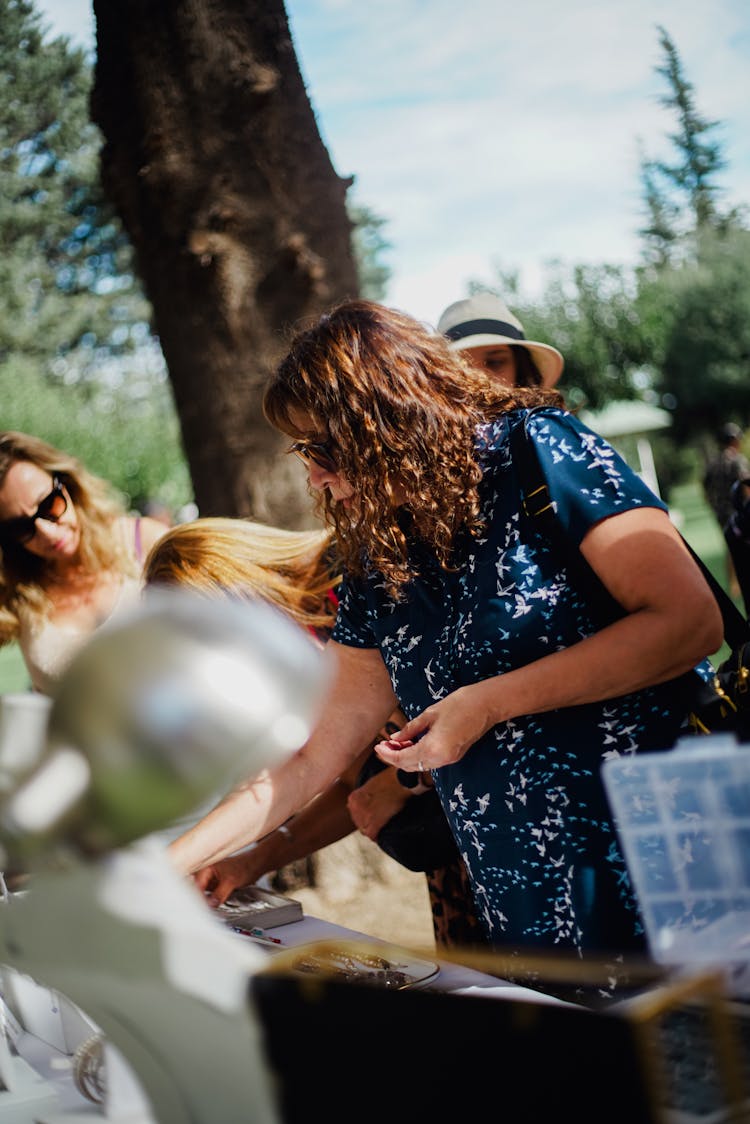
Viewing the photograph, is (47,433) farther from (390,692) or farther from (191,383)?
(390,692)

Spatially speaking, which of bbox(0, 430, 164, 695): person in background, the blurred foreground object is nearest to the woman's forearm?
the blurred foreground object

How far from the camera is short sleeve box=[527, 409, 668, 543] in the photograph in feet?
4.80

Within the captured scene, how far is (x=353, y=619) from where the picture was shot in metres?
1.82

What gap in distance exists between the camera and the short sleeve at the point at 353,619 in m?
1.79

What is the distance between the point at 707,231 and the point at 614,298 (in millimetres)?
3373

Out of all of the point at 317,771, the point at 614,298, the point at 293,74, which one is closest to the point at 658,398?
the point at 614,298

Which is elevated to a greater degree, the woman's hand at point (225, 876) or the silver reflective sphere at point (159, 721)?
the silver reflective sphere at point (159, 721)

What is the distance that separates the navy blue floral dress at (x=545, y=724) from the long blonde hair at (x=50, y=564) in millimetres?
1744

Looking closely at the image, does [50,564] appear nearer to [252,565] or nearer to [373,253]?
[252,565]

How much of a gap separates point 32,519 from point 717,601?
1.92m

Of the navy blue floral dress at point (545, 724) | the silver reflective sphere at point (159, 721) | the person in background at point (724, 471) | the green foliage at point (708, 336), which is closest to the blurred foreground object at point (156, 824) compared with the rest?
the silver reflective sphere at point (159, 721)

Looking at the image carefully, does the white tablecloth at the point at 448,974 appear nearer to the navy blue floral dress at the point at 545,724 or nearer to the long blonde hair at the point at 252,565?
the navy blue floral dress at the point at 545,724

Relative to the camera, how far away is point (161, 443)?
107 ft

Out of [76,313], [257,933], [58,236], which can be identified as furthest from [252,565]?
[76,313]
